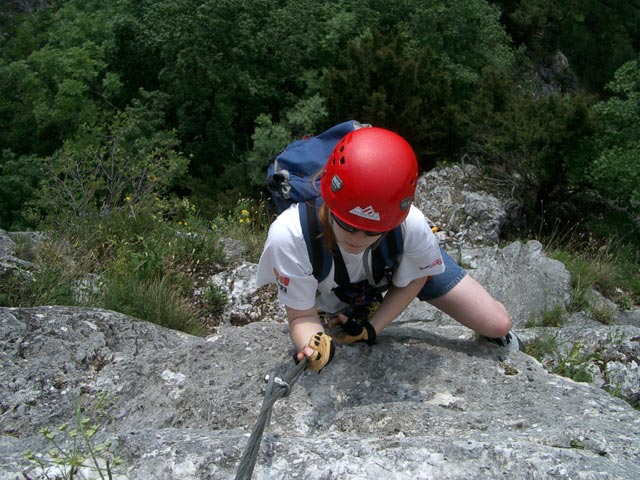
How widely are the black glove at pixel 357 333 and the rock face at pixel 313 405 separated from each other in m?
0.04

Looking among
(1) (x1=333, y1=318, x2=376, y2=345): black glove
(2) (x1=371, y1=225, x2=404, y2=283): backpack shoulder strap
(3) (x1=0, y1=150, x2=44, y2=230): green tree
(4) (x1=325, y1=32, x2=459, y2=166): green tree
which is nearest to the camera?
(2) (x1=371, y1=225, x2=404, y2=283): backpack shoulder strap

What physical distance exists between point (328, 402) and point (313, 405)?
0.07m

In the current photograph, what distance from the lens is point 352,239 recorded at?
8.21 ft

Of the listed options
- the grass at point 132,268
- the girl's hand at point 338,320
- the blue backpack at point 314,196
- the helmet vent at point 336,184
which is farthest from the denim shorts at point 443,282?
the grass at point 132,268

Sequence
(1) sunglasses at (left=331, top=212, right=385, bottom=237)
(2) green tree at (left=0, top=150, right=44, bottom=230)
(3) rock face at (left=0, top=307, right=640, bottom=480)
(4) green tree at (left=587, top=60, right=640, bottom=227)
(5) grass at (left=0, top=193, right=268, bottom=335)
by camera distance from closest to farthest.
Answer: (3) rock face at (left=0, top=307, right=640, bottom=480) → (1) sunglasses at (left=331, top=212, right=385, bottom=237) → (5) grass at (left=0, top=193, right=268, bottom=335) → (4) green tree at (left=587, top=60, right=640, bottom=227) → (2) green tree at (left=0, top=150, right=44, bottom=230)

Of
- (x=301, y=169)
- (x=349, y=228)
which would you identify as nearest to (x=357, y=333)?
(x=349, y=228)

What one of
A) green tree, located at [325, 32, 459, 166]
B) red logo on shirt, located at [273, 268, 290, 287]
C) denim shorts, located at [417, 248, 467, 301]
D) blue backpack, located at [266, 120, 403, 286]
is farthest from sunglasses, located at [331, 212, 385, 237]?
green tree, located at [325, 32, 459, 166]

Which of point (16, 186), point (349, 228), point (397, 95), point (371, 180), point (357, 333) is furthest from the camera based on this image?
point (16, 186)

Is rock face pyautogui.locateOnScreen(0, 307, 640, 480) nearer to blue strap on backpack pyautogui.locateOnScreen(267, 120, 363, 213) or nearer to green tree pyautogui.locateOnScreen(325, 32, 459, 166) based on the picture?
blue strap on backpack pyautogui.locateOnScreen(267, 120, 363, 213)

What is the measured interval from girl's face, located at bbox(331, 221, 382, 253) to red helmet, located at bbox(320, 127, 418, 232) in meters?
0.08

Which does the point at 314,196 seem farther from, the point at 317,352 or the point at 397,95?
the point at 397,95

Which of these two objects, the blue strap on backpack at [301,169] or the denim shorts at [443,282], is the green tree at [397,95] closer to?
the denim shorts at [443,282]

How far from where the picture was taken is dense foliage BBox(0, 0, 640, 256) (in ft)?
34.3

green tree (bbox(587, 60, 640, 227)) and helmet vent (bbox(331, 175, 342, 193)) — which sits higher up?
helmet vent (bbox(331, 175, 342, 193))
